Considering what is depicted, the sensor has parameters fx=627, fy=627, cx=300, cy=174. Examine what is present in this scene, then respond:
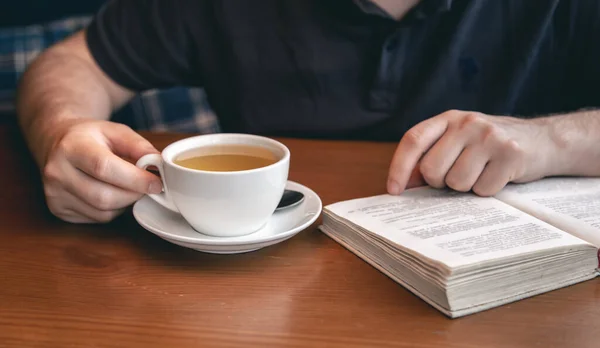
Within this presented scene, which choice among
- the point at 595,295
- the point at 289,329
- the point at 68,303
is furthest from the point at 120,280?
the point at 595,295

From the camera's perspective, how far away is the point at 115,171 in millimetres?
774

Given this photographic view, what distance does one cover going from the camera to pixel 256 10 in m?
1.31

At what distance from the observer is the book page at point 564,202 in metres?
0.77

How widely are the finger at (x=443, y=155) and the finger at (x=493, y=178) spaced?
4cm

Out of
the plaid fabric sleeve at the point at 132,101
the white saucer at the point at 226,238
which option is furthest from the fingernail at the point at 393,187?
the plaid fabric sleeve at the point at 132,101

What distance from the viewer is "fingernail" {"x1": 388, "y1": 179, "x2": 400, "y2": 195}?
2.84 ft

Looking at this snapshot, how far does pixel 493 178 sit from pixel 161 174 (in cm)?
44

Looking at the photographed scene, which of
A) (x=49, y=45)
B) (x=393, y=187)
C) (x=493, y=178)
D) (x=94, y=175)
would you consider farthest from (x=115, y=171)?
(x=49, y=45)

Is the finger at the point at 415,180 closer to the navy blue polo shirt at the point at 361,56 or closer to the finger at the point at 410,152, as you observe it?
the finger at the point at 410,152

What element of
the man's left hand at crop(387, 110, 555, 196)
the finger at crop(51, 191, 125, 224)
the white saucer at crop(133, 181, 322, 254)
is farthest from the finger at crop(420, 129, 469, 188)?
the finger at crop(51, 191, 125, 224)

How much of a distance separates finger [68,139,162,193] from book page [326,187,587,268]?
0.24 meters

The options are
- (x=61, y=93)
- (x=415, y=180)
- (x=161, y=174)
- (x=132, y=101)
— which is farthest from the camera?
(x=132, y=101)

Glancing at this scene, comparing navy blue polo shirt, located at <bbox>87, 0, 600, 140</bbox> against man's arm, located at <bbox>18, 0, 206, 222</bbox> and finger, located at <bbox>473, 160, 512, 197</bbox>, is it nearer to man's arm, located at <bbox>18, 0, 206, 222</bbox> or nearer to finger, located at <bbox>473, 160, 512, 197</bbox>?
man's arm, located at <bbox>18, 0, 206, 222</bbox>

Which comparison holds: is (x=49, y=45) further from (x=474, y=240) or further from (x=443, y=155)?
(x=474, y=240)
